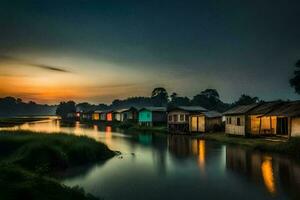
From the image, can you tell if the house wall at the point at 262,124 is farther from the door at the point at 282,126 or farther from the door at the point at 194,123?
the door at the point at 194,123

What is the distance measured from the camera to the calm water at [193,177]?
15.6 meters

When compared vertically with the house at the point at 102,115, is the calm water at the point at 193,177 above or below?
below

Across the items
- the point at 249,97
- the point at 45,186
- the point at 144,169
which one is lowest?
the point at 144,169

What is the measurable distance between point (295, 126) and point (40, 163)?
2566cm

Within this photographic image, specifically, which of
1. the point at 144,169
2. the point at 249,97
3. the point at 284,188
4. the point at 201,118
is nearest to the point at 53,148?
the point at 144,169

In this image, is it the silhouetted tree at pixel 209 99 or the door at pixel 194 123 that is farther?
the silhouetted tree at pixel 209 99

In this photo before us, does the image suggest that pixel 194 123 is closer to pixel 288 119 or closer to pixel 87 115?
pixel 288 119

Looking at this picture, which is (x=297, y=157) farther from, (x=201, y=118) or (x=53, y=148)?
(x=201, y=118)

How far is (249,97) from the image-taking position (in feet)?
282

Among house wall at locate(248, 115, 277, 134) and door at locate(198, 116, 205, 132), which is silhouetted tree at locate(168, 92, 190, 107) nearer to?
door at locate(198, 116, 205, 132)

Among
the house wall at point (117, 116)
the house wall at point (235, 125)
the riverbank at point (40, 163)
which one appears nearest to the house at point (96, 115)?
the house wall at point (117, 116)

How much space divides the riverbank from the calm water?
5.54 ft

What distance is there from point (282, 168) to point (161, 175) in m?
9.14

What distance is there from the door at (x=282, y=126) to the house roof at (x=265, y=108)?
2326 mm
